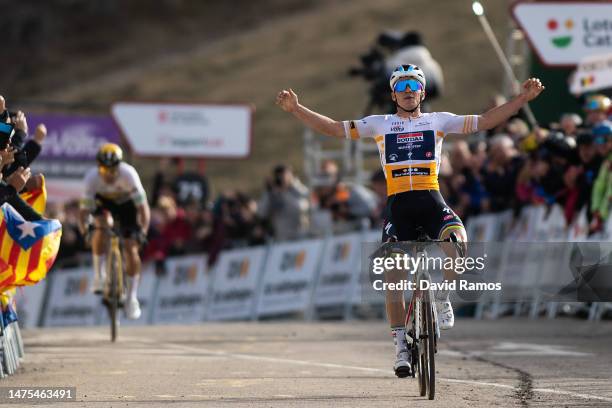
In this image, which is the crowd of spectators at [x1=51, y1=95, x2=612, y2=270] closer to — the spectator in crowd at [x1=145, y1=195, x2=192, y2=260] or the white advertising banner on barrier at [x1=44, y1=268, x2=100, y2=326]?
the spectator in crowd at [x1=145, y1=195, x2=192, y2=260]

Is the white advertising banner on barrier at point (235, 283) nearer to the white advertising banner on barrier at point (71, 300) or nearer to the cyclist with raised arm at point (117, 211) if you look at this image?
the white advertising banner on barrier at point (71, 300)

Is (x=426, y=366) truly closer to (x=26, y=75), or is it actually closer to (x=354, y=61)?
(x=354, y=61)

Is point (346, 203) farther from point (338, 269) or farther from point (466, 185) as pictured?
point (466, 185)

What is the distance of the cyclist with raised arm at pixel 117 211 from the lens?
56.5 feet

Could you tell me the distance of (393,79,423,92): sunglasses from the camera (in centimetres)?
1147

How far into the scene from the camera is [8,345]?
12.9 m

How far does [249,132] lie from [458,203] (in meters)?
9.80

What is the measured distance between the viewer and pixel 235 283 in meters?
23.7

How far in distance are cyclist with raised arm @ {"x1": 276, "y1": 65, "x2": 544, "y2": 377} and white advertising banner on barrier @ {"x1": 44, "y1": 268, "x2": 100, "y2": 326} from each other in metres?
13.3

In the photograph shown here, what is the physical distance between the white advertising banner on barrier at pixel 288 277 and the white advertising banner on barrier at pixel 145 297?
1.83 metres

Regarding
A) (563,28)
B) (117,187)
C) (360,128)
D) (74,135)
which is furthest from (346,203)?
(360,128)

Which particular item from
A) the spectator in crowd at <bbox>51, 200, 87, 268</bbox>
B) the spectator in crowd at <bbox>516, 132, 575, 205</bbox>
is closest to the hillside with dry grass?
the spectator in crowd at <bbox>51, 200, 87, 268</bbox>

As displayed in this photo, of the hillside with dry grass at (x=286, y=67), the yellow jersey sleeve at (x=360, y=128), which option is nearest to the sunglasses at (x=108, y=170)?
the yellow jersey sleeve at (x=360, y=128)

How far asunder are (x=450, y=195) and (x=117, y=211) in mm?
5181
